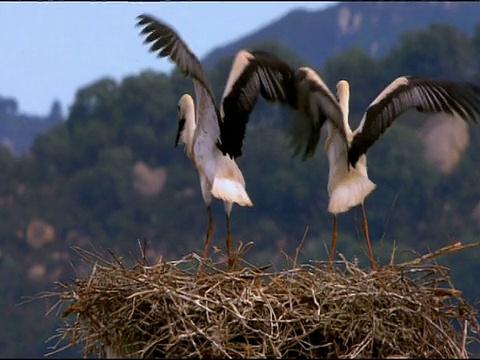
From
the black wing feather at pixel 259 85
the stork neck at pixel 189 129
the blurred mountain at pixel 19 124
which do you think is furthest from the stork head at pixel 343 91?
the blurred mountain at pixel 19 124

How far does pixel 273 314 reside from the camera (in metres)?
7.57

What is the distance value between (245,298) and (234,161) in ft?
6.84

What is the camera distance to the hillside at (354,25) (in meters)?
92.4

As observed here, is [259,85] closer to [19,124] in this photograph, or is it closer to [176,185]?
[176,185]

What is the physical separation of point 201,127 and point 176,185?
4099 centimetres

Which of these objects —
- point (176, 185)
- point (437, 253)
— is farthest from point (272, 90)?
point (176, 185)

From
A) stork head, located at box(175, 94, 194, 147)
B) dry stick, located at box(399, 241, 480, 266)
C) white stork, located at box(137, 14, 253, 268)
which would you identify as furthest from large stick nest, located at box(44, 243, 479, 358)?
stork head, located at box(175, 94, 194, 147)

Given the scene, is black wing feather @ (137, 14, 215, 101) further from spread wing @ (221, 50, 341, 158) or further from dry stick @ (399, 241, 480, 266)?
dry stick @ (399, 241, 480, 266)

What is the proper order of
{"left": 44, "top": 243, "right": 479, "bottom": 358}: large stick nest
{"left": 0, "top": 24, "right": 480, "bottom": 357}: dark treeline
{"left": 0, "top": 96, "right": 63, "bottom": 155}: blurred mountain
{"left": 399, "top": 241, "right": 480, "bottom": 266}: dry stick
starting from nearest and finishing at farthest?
{"left": 44, "top": 243, "right": 479, "bottom": 358}: large stick nest, {"left": 399, "top": 241, "right": 480, "bottom": 266}: dry stick, {"left": 0, "top": 24, "right": 480, "bottom": 357}: dark treeline, {"left": 0, "top": 96, "right": 63, "bottom": 155}: blurred mountain

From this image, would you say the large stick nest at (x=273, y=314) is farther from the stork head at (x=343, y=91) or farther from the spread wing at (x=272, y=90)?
the stork head at (x=343, y=91)

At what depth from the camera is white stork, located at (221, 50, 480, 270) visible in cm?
906

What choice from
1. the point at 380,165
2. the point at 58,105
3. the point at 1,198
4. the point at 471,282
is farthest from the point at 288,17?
the point at 471,282

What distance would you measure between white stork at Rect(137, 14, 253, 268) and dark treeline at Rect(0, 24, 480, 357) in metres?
28.6

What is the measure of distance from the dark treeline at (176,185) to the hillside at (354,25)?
35669mm
